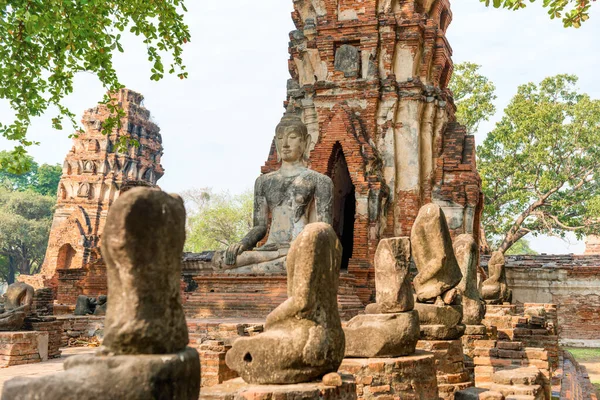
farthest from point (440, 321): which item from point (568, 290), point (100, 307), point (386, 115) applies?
point (568, 290)

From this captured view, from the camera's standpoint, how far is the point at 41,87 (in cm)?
1138

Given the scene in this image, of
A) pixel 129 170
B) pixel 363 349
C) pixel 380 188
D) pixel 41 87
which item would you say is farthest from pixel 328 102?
pixel 129 170

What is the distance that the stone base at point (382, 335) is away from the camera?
4.82 metres

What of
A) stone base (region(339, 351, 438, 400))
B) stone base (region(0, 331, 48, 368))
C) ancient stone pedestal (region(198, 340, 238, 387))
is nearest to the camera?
stone base (region(339, 351, 438, 400))

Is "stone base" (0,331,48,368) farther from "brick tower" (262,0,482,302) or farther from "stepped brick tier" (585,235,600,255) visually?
"stepped brick tier" (585,235,600,255)

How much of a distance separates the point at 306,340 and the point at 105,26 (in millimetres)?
9752

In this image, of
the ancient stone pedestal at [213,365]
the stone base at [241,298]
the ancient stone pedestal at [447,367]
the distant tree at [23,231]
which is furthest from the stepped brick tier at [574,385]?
the distant tree at [23,231]

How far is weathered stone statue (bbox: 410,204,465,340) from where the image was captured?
6.25 m

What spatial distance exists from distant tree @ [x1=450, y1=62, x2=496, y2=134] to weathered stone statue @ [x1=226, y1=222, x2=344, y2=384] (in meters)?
23.6

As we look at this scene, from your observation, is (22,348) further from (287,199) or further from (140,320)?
(140,320)

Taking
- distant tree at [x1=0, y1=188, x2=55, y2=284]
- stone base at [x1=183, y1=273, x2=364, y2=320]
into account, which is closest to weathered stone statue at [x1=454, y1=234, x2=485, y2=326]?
stone base at [x1=183, y1=273, x2=364, y2=320]

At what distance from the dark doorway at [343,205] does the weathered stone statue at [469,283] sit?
23.3 feet

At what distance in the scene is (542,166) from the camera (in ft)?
80.9

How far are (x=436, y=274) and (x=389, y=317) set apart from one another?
160 cm
